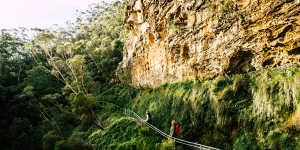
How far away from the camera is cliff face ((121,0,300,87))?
6.91 metres

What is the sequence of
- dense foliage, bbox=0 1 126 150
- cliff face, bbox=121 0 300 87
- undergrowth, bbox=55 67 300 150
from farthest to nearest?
dense foliage, bbox=0 1 126 150 → cliff face, bbox=121 0 300 87 → undergrowth, bbox=55 67 300 150

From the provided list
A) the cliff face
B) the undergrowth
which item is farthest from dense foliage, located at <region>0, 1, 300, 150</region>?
the cliff face

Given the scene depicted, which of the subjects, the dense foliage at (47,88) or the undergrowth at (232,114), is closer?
the undergrowth at (232,114)

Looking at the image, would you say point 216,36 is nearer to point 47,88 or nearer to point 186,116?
point 186,116

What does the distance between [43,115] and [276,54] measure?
29836mm

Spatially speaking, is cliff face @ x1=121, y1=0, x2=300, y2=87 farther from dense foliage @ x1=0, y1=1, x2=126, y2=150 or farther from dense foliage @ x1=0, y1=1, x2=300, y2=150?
dense foliage @ x1=0, y1=1, x2=126, y2=150

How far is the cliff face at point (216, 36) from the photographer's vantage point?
22.7 feet

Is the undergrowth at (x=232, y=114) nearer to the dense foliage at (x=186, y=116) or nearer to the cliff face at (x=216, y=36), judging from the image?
the dense foliage at (x=186, y=116)

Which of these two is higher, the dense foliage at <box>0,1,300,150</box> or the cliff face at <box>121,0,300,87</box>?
the cliff face at <box>121,0,300,87</box>

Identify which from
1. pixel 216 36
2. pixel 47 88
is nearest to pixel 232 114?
pixel 216 36

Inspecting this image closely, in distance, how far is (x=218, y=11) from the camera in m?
9.21

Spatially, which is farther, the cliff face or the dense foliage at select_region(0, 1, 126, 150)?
the dense foliage at select_region(0, 1, 126, 150)

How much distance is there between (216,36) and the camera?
9.41 m

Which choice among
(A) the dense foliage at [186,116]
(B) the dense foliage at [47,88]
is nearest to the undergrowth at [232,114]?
(A) the dense foliage at [186,116]
